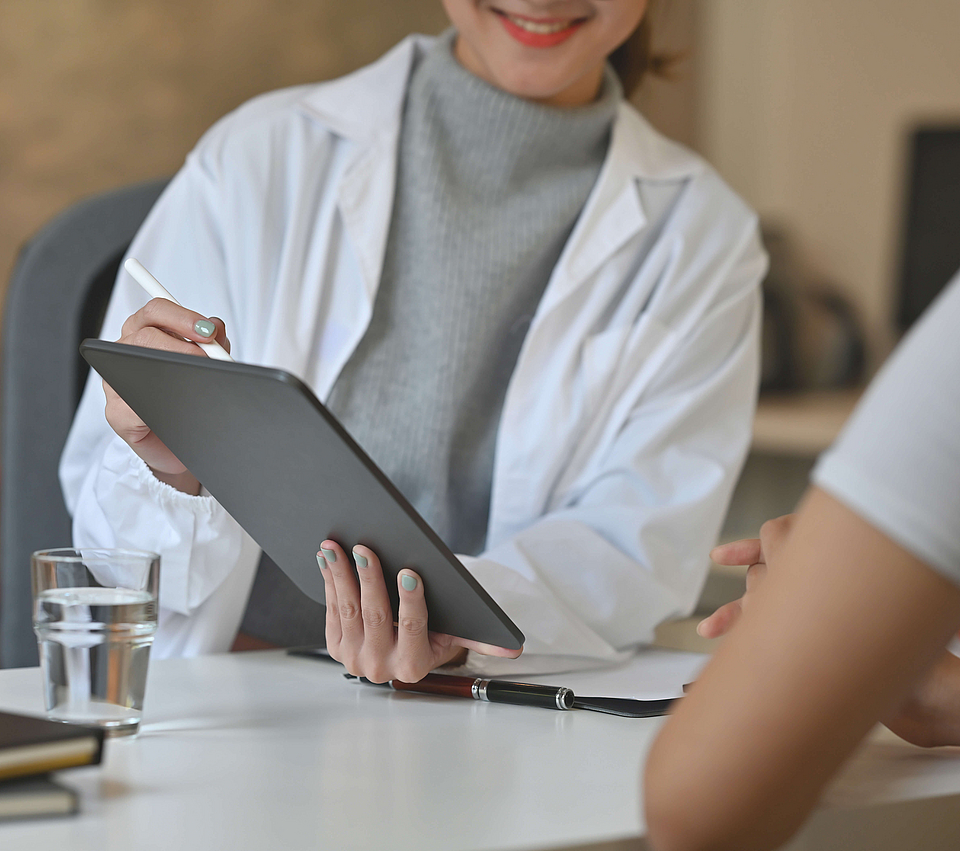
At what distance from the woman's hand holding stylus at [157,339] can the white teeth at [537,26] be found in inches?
19.5

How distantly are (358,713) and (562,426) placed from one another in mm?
470

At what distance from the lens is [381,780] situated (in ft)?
1.83

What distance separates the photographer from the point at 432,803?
0.52m

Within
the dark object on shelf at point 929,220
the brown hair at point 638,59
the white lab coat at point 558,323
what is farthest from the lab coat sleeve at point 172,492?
the dark object on shelf at point 929,220

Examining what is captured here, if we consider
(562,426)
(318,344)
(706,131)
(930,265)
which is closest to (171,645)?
(318,344)

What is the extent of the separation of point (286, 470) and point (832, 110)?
2977 mm

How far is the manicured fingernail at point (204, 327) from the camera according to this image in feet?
2.36

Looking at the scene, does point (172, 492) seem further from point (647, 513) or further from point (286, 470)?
point (647, 513)

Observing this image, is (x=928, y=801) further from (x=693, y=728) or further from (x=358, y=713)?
(x=358, y=713)

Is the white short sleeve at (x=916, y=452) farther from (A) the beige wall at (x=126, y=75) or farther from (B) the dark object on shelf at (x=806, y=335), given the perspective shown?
(B) the dark object on shelf at (x=806, y=335)

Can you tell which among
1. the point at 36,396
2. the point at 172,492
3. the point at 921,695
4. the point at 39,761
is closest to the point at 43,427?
the point at 36,396

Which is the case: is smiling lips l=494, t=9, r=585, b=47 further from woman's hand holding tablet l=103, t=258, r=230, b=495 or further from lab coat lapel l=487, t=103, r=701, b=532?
woman's hand holding tablet l=103, t=258, r=230, b=495

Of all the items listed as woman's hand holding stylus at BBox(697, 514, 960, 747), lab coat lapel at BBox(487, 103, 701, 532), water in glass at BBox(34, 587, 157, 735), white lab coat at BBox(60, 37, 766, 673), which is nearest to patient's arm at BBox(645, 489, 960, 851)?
woman's hand holding stylus at BBox(697, 514, 960, 747)

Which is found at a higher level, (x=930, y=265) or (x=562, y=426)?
(x=930, y=265)
